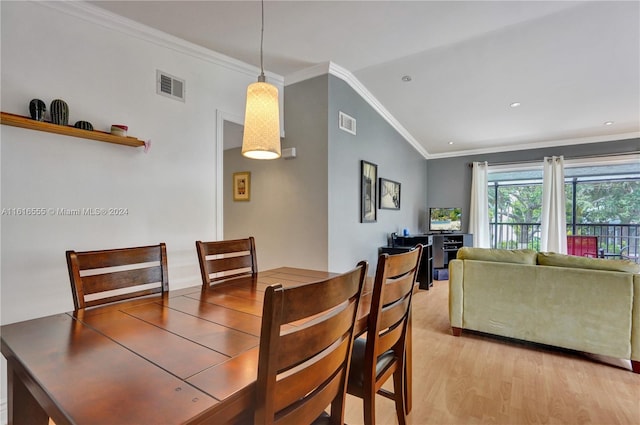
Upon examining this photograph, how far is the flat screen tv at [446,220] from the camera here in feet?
19.2

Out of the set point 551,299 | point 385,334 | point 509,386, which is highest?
point 385,334

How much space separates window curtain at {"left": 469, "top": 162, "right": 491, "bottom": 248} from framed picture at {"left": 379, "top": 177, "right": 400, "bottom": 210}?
2.24 m

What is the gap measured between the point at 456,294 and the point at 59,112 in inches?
133

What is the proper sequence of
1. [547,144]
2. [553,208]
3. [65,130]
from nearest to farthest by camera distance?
[65,130] → [553,208] → [547,144]

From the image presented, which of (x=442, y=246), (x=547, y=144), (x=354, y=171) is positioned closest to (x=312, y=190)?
(x=354, y=171)

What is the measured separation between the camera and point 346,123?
3545mm

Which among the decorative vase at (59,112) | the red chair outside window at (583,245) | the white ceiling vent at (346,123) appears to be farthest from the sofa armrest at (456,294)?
the red chair outside window at (583,245)

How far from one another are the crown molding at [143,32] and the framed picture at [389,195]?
2.35m

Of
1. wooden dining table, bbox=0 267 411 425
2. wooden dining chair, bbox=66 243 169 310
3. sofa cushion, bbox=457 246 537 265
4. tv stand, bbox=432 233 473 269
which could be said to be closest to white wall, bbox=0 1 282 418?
wooden dining chair, bbox=66 243 169 310

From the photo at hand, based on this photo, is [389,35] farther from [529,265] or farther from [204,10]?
[529,265]

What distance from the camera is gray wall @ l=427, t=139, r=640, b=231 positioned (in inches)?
222

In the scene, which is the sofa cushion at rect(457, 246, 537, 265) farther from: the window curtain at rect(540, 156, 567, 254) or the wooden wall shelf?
the window curtain at rect(540, 156, 567, 254)

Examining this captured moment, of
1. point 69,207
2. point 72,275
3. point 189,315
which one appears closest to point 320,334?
A: point 189,315

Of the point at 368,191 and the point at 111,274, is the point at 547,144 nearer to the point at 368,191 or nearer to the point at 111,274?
the point at 368,191
